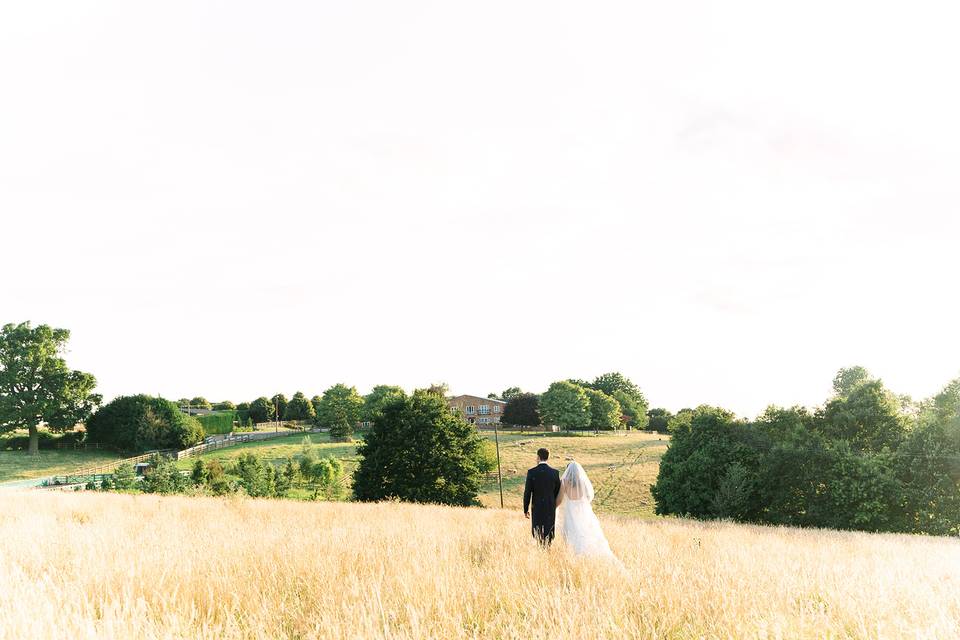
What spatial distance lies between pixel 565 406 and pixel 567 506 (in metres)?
91.7

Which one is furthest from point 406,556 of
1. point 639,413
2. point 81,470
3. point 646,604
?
point 639,413

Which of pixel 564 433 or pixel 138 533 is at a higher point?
pixel 138 533

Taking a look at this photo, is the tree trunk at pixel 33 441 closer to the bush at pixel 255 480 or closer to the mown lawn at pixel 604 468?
the bush at pixel 255 480

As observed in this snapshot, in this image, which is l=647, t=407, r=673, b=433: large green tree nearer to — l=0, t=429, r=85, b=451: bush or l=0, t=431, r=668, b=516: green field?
l=0, t=431, r=668, b=516: green field

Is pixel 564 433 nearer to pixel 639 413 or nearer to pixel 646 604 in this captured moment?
pixel 639 413

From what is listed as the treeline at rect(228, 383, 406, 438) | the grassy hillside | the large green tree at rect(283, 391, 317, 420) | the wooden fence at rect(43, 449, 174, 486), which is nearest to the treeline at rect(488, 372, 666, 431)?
the grassy hillside

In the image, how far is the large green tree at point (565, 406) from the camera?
9869 cm

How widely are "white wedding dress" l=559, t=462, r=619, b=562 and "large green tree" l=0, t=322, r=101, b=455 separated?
7791 centimetres

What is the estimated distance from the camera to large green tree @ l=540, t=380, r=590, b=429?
9869 cm

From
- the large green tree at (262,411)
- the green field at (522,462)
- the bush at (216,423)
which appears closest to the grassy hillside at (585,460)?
the green field at (522,462)

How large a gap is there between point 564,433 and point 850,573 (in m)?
91.3

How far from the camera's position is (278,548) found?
7234 mm

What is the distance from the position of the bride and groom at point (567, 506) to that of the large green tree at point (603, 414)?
3845 inches

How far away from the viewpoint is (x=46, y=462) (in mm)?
62688
